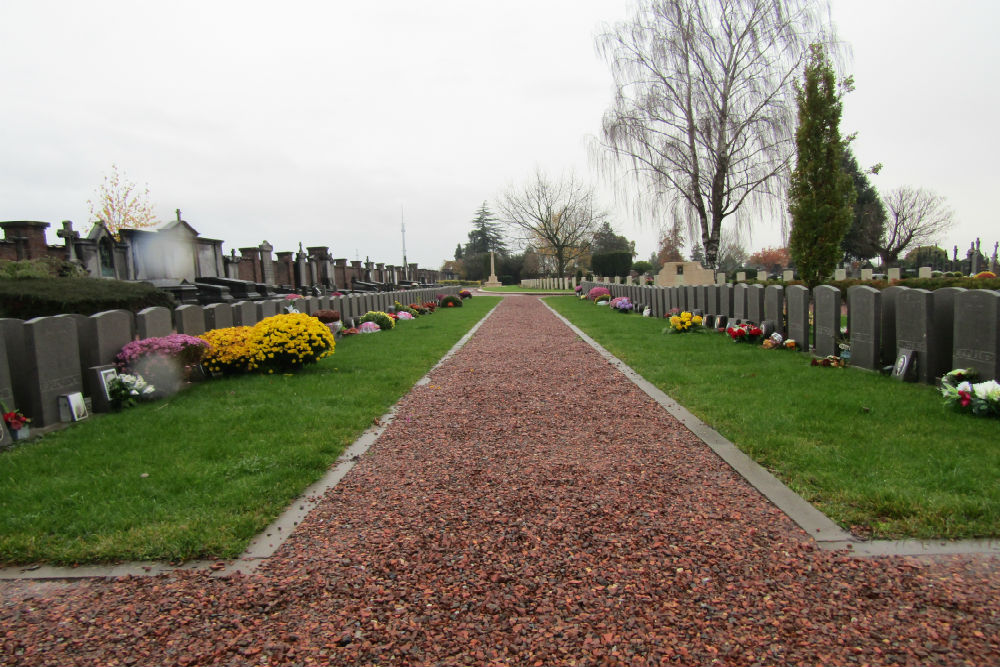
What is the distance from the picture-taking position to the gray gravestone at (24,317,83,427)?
5480 mm

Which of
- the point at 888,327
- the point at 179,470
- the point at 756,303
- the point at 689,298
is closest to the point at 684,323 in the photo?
the point at 756,303

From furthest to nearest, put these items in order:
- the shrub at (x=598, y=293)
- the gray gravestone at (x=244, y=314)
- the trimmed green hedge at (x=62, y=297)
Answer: the shrub at (x=598, y=293), the gray gravestone at (x=244, y=314), the trimmed green hedge at (x=62, y=297)

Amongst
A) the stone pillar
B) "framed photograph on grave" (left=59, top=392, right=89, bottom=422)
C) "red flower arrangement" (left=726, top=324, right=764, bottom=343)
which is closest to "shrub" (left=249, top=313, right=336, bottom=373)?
"framed photograph on grave" (left=59, top=392, right=89, bottom=422)

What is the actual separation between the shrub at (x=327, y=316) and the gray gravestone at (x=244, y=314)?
106 inches

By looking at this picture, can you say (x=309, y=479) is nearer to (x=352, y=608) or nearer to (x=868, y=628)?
(x=352, y=608)

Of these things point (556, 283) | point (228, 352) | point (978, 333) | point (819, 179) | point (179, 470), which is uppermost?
point (819, 179)

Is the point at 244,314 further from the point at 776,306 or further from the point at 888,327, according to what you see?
the point at 888,327

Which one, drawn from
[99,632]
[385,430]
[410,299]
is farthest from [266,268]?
[99,632]

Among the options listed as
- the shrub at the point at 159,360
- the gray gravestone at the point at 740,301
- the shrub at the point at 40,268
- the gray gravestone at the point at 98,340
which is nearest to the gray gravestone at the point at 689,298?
the gray gravestone at the point at 740,301

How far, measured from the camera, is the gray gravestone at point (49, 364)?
18.0 ft

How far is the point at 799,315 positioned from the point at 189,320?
366 inches

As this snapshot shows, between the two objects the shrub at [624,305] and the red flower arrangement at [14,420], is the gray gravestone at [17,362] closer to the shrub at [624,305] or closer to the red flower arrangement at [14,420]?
the red flower arrangement at [14,420]

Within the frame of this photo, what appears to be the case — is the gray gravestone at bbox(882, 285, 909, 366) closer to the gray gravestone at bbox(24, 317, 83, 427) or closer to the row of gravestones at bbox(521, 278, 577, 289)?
the gray gravestone at bbox(24, 317, 83, 427)

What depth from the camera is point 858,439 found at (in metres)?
4.43
